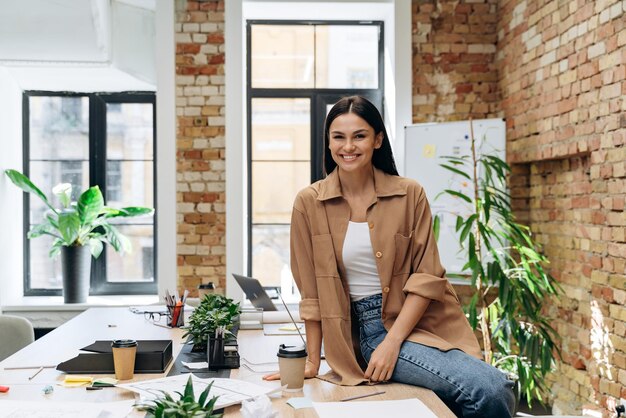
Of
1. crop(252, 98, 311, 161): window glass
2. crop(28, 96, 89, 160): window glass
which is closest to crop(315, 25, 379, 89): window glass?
crop(252, 98, 311, 161): window glass

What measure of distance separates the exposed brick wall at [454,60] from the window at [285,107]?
1.40 ft

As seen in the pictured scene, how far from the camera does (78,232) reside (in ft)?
18.5

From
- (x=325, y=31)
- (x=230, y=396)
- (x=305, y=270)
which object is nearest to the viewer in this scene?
(x=230, y=396)

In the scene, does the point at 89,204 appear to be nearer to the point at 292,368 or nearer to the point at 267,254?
the point at 267,254

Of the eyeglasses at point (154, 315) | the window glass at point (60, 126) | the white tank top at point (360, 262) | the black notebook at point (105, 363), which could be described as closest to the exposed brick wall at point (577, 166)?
the white tank top at point (360, 262)

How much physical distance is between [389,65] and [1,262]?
3.40m

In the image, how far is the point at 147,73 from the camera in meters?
5.75

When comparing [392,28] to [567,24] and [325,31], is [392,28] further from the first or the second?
[567,24]

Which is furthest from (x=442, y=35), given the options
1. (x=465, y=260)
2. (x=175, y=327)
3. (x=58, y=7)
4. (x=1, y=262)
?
(x=1, y=262)

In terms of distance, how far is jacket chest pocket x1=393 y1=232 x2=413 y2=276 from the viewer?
227 cm

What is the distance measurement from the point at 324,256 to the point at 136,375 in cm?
67

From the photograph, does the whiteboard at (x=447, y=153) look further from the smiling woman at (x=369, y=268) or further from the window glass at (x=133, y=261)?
the smiling woman at (x=369, y=268)

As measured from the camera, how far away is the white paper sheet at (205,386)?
5.98 ft

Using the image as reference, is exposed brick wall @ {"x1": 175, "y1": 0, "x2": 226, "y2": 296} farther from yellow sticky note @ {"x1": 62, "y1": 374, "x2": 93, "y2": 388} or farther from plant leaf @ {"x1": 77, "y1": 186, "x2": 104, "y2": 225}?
yellow sticky note @ {"x1": 62, "y1": 374, "x2": 93, "y2": 388}
